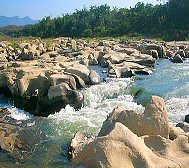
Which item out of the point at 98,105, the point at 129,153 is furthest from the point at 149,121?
the point at 98,105

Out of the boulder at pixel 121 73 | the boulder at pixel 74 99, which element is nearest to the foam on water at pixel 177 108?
the boulder at pixel 74 99

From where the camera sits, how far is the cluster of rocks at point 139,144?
4.25 meters

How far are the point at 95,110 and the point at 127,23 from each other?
2169 inches

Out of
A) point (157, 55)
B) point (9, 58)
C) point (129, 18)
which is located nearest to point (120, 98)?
point (157, 55)

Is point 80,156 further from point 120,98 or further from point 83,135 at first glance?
point 120,98

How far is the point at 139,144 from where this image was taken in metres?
4.54

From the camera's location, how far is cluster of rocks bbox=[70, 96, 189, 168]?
167 inches

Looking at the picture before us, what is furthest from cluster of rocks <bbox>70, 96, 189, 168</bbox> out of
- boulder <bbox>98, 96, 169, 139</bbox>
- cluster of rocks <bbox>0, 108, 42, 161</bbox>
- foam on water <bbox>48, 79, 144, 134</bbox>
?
foam on water <bbox>48, 79, 144, 134</bbox>

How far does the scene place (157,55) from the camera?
84.4ft

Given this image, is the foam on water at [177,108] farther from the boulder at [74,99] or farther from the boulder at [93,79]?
the boulder at [93,79]

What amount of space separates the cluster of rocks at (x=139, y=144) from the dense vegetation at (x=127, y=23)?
42745 mm

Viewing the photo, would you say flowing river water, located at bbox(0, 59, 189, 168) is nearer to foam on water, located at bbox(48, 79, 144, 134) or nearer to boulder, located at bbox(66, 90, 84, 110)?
foam on water, located at bbox(48, 79, 144, 134)

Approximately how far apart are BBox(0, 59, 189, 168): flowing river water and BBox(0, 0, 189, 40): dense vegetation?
33013mm

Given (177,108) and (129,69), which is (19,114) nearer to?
(177,108)
